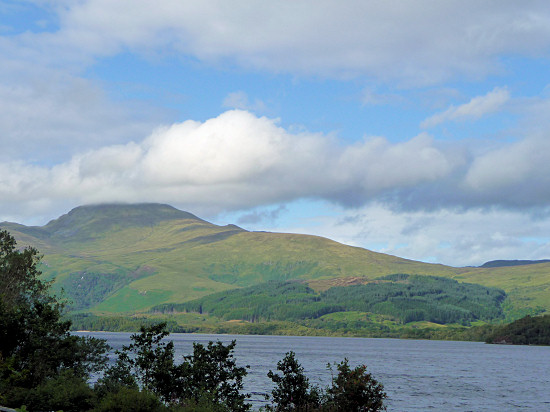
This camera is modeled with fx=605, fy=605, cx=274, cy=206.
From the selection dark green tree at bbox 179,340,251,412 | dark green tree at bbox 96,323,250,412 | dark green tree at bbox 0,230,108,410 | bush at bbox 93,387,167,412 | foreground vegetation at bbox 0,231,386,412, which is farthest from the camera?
dark green tree at bbox 179,340,251,412

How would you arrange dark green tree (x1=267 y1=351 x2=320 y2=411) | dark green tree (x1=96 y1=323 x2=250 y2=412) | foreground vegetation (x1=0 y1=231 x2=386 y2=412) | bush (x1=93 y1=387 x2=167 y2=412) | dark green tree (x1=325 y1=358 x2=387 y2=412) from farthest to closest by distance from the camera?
dark green tree (x1=267 y1=351 x2=320 y2=411), dark green tree (x1=96 y1=323 x2=250 y2=412), foreground vegetation (x1=0 y1=231 x2=386 y2=412), dark green tree (x1=325 y1=358 x2=387 y2=412), bush (x1=93 y1=387 x2=167 y2=412)

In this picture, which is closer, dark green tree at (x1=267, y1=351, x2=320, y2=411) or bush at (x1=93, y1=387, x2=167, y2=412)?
bush at (x1=93, y1=387, x2=167, y2=412)

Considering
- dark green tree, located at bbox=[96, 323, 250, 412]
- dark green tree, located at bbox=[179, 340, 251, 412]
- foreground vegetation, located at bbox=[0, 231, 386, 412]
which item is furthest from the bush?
dark green tree, located at bbox=[179, 340, 251, 412]

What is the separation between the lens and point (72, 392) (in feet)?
158

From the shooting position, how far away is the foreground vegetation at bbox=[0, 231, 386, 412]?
155ft

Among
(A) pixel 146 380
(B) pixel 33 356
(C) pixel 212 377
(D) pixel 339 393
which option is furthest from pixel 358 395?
(B) pixel 33 356

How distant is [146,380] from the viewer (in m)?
53.4

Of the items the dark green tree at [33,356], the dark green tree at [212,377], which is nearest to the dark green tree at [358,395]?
the dark green tree at [212,377]

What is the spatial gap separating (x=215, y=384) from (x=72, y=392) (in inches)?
480

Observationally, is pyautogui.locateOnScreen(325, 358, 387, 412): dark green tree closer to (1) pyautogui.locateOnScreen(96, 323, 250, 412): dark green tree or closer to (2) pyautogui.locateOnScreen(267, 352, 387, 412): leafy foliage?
(2) pyautogui.locateOnScreen(267, 352, 387, 412): leafy foliage

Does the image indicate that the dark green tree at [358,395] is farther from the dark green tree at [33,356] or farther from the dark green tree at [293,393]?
the dark green tree at [33,356]

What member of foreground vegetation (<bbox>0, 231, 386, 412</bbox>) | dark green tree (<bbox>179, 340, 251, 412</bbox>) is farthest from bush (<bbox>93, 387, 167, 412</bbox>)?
dark green tree (<bbox>179, 340, 251, 412</bbox>)

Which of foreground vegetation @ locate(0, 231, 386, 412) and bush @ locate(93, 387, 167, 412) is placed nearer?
bush @ locate(93, 387, 167, 412)

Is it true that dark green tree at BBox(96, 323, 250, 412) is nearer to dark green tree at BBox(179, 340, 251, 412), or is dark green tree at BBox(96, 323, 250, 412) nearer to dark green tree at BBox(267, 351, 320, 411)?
dark green tree at BBox(179, 340, 251, 412)
